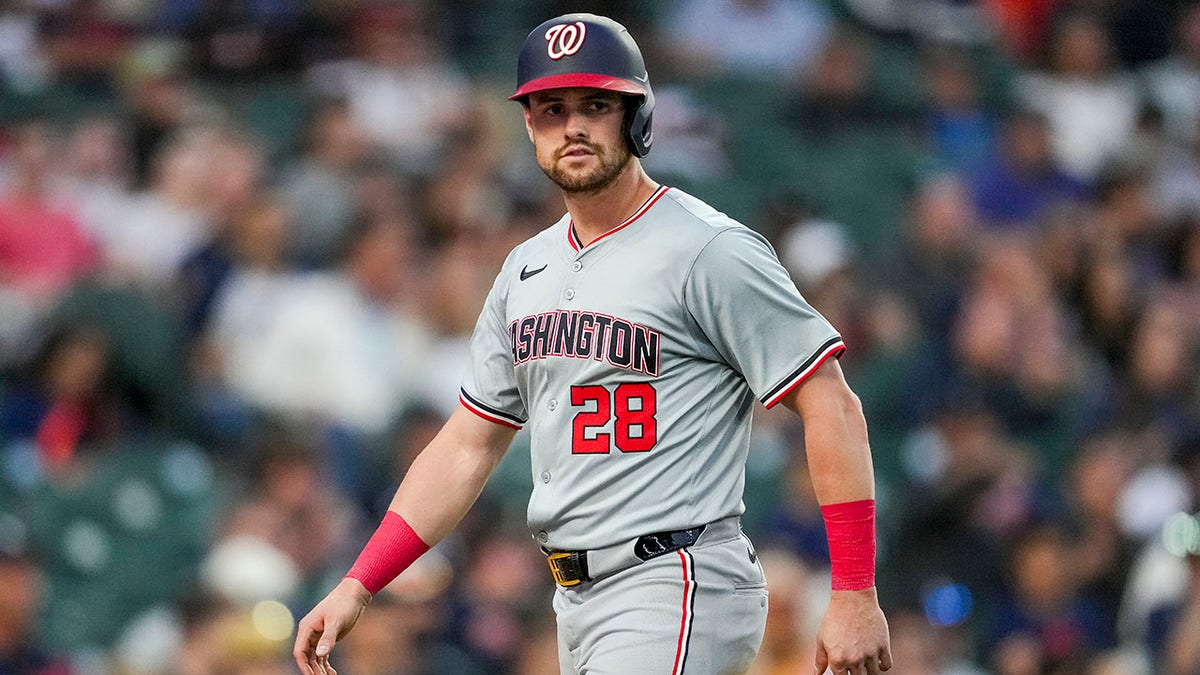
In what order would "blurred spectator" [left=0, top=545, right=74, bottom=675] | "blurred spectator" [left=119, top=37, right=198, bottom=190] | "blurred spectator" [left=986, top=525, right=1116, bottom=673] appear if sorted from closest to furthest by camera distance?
"blurred spectator" [left=0, top=545, right=74, bottom=675] < "blurred spectator" [left=986, top=525, right=1116, bottom=673] < "blurred spectator" [left=119, top=37, right=198, bottom=190]

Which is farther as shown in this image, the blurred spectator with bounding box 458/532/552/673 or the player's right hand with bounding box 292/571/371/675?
the blurred spectator with bounding box 458/532/552/673

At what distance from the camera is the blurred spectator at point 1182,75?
10797mm

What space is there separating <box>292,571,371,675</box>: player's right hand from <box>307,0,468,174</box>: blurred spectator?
Answer: 546 cm

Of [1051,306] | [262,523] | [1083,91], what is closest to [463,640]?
[262,523]

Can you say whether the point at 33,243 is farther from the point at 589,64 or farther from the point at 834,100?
the point at 589,64

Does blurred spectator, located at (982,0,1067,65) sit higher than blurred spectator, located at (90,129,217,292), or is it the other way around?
blurred spectator, located at (982,0,1067,65)

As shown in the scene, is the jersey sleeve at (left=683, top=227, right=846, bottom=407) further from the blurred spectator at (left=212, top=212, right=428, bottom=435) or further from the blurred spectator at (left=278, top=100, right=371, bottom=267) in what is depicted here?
the blurred spectator at (left=278, top=100, right=371, bottom=267)

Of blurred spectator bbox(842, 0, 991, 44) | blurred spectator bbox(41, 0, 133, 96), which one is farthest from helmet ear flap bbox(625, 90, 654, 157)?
blurred spectator bbox(842, 0, 991, 44)

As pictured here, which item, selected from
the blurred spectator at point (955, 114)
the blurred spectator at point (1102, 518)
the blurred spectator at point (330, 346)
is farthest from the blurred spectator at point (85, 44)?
the blurred spectator at point (1102, 518)

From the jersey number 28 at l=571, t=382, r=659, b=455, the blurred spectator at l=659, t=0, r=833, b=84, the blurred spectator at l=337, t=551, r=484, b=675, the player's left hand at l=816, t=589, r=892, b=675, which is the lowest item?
the blurred spectator at l=337, t=551, r=484, b=675

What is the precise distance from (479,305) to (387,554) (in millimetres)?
4462

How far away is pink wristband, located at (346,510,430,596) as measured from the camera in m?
3.49

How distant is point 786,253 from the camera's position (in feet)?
28.0

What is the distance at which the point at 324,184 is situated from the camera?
26.9ft
